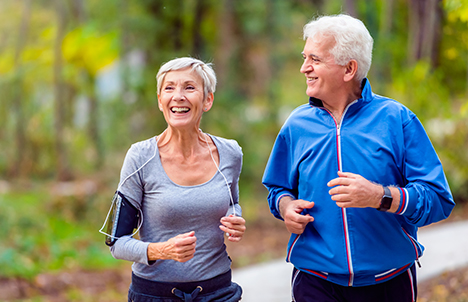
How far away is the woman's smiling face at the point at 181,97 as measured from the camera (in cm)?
247

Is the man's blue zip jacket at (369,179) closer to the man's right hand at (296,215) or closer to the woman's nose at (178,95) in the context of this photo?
the man's right hand at (296,215)

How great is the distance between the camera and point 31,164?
13891 millimetres

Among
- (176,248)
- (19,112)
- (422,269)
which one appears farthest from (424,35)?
(19,112)

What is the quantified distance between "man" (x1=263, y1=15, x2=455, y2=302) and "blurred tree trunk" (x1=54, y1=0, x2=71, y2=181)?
10.6 meters

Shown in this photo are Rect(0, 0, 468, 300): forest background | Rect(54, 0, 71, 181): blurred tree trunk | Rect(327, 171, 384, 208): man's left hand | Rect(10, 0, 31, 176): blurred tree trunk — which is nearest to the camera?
Rect(327, 171, 384, 208): man's left hand

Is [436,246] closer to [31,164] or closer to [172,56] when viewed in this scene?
[172,56]

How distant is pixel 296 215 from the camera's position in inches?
99.3

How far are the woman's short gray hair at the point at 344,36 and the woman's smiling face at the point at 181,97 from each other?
61 cm

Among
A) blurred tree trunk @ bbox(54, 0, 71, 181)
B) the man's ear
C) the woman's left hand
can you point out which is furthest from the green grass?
the man's ear

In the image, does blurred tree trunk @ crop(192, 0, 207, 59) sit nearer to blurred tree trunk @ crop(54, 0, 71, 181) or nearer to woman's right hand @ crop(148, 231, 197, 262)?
blurred tree trunk @ crop(54, 0, 71, 181)

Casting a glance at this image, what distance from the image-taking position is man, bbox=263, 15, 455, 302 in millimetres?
2438

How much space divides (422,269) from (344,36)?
430 centimetres

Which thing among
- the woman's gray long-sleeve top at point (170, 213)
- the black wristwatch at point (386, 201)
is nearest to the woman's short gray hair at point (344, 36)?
the black wristwatch at point (386, 201)

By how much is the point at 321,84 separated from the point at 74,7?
1284 cm
